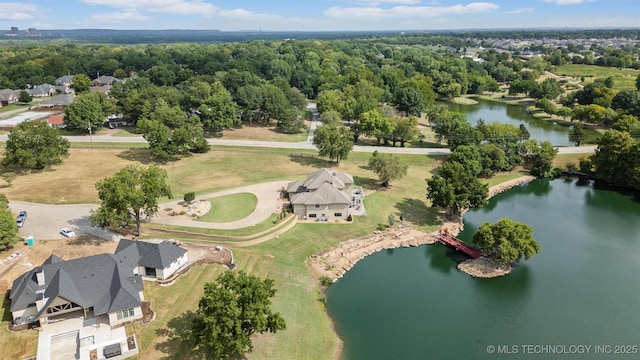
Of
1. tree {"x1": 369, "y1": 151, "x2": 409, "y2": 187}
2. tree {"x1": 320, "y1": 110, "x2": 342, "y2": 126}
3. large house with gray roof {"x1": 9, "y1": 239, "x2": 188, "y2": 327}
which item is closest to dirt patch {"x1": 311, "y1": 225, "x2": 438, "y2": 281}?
tree {"x1": 369, "y1": 151, "x2": 409, "y2": 187}

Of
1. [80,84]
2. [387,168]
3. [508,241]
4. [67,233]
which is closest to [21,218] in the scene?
[67,233]

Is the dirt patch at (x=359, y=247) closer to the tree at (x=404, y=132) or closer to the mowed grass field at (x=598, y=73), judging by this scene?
the tree at (x=404, y=132)

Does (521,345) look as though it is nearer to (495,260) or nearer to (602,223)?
(495,260)

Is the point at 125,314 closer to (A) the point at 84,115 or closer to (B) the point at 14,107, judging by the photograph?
(A) the point at 84,115

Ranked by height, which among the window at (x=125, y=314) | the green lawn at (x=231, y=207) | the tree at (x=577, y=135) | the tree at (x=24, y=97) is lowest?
the window at (x=125, y=314)

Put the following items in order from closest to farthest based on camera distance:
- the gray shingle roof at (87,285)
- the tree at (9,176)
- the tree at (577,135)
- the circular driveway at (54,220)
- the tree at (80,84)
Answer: the gray shingle roof at (87,285) → the circular driveway at (54,220) → the tree at (9,176) → the tree at (577,135) → the tree at (80,84)

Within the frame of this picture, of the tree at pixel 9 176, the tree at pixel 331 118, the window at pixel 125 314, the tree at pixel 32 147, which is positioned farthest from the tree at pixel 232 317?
the tree at pixel 331 118

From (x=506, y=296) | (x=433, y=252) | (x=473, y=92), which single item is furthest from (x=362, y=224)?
(x=473, y=92)
